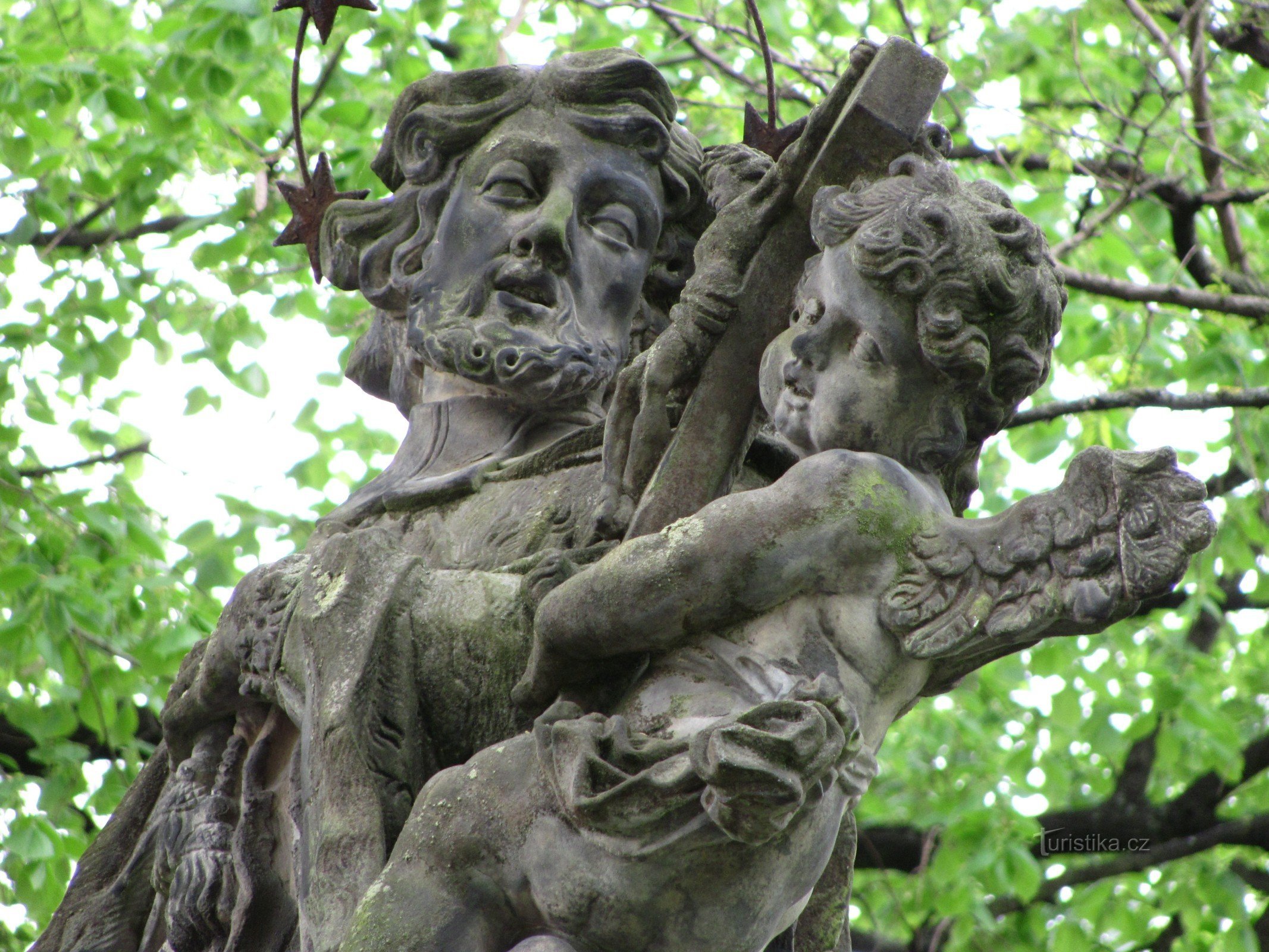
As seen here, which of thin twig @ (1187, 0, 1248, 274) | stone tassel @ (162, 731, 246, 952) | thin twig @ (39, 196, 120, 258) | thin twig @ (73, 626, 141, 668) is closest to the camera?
stone tassel @ (162, 731, 246, 952)

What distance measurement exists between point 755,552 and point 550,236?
127 centimetres

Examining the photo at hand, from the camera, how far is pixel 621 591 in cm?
278

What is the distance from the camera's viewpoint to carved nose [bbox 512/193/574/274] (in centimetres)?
377

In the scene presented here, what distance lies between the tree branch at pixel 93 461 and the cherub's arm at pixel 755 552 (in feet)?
15.2

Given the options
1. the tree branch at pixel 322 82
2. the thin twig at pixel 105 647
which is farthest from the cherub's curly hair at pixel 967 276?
the thin twig at pixel 105 647

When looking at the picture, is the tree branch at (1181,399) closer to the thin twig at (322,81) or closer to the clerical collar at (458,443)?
the clerical collar at (458,443)

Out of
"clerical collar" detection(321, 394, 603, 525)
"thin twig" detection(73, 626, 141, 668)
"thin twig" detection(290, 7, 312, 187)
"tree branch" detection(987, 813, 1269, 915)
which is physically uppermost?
"thin twig" detection(290, 7, 312, 187)

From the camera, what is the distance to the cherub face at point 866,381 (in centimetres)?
285

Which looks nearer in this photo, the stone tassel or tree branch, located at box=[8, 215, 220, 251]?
the stone tassel

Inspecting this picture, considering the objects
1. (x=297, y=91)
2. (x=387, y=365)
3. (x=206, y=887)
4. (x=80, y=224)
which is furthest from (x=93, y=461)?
(x=206, y=887)

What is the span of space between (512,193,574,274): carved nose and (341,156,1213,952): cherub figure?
35.8 inches

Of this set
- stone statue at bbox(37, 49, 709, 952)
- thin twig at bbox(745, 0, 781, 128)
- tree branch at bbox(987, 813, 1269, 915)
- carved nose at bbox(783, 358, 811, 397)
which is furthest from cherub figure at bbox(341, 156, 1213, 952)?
tree branch at bbox(987, 813, 1269, 915)

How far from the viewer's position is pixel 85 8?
7.95 metres

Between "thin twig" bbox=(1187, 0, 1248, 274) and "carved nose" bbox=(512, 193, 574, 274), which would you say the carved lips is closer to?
"carved nose" bbox=(512, 193, 574, 274)
